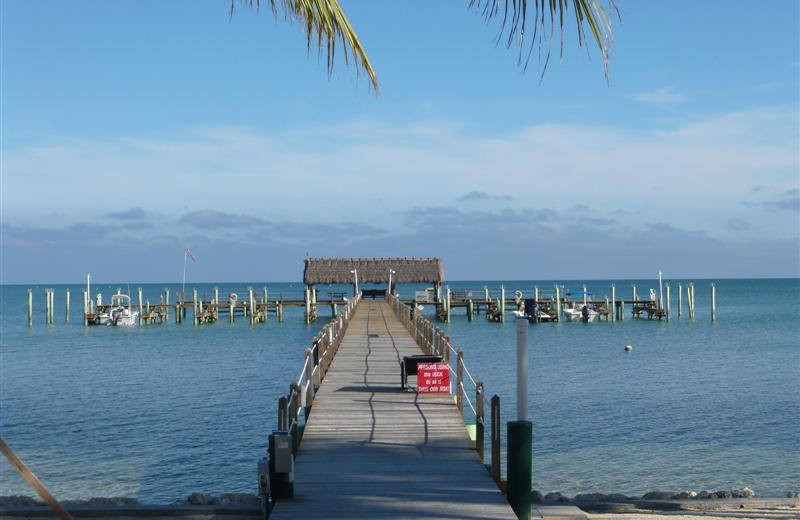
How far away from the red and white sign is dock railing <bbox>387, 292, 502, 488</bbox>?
0.34 m

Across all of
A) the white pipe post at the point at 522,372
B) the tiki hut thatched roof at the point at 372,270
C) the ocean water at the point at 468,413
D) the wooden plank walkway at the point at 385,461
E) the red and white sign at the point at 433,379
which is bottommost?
the ocean water at the point at 468,413

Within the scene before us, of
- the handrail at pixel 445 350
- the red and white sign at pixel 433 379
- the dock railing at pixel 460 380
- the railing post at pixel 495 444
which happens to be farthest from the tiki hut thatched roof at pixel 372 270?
the railing post at pixel 495 444

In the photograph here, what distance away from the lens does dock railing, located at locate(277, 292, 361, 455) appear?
10730 mm

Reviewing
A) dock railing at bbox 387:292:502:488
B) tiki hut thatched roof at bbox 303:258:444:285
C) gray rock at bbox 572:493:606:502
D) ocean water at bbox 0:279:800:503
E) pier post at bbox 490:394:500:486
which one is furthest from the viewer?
tiki hut thatched roof at bbox 303:258:444:285

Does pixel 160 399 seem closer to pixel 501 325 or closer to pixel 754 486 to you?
pixel 754 486

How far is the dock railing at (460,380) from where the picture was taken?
1027 cm

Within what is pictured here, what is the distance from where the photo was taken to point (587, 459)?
59.7 ft

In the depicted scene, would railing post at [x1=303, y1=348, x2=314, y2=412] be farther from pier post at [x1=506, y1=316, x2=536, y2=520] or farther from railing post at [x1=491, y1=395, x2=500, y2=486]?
pier post at [x1=506, y1=316, x2=536, y2=520]

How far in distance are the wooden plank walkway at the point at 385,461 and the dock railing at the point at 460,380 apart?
21 cm

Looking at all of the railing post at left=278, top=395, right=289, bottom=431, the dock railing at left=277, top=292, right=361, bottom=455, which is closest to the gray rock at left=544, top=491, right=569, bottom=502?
the dock railing at left=277, top=292, right=361, bottom=455

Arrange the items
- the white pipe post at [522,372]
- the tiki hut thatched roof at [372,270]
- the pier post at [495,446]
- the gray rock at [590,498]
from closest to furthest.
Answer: the white pipe post at [522,372] < the pier post at [495,446] < the gray rock at [590,498] < the tiki hut thatched roof at [372,270]

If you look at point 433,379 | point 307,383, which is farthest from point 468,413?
point 307,383

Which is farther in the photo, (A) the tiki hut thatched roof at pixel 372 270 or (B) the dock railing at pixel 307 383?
(A) the tiki hut thatched roof at pixel 372 270

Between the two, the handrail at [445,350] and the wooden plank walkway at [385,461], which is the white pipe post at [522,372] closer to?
the wooden plank walkway at [385,461]
